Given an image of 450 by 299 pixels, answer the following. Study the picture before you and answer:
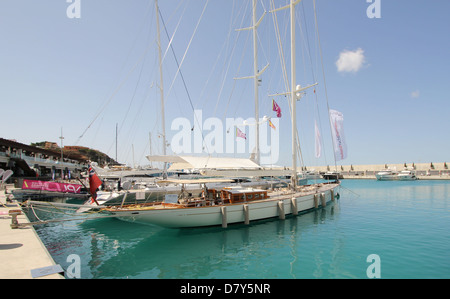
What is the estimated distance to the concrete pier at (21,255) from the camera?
257 inches

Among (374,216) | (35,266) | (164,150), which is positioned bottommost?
(374,216)

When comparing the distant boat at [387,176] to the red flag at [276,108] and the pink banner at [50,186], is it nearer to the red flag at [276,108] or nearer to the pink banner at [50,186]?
the red flag at [276,108]

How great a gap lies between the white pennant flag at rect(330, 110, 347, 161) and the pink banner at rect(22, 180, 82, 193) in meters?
35.4

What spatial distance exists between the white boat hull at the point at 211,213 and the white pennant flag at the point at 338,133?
10.9 meters

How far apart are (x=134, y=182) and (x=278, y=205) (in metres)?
20.7

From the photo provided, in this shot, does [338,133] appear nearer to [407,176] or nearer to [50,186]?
[50,186]

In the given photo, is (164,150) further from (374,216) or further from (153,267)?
(374,216)

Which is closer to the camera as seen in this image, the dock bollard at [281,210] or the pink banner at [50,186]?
the dock bollard at [281,210]

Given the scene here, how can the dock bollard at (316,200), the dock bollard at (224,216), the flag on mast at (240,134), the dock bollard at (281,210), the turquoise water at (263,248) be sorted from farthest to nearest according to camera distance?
the flag on mast at (240,134) < the dock bollard at (316,200) < the dock bollard at (281,210) < the dock bollard at (224,216) < the turquoise water at (263,248)

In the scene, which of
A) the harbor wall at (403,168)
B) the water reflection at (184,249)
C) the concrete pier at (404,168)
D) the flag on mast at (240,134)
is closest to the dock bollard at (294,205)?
the water reflection at (184,249)

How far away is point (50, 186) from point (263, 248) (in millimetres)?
30030

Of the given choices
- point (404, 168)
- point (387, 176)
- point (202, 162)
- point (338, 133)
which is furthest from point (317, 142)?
point (404, 168)
